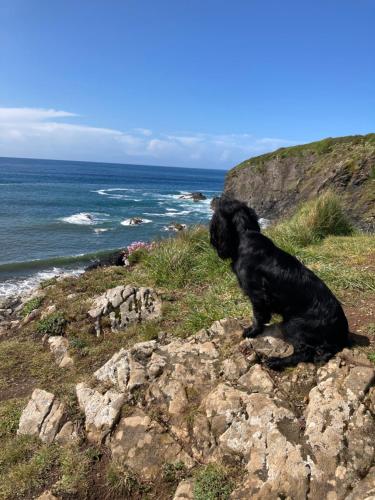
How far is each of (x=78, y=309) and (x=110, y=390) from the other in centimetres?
294

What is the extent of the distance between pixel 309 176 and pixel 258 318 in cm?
2510

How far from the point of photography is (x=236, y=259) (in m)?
4.49

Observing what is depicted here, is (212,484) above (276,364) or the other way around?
the other way around

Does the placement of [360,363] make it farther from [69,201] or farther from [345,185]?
[69,201]

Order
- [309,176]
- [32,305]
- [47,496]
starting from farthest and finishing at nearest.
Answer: [309,176] < [32,305] < [47,496]

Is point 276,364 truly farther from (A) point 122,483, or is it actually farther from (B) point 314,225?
(B) point 314,225

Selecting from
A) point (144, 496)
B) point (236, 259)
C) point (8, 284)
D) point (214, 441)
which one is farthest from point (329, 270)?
point (8, 284)

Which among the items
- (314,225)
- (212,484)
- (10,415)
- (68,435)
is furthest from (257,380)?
(314,225)

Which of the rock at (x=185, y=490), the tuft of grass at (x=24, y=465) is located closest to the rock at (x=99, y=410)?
the tuft of grass at (x=24, y=465)

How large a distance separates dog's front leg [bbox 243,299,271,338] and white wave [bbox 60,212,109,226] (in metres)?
28.3

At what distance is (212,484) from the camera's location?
310 cm

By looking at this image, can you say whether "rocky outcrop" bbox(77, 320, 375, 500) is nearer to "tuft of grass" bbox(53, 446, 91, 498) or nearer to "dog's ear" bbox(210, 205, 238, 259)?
"tuft of grass" bbox(53, 446, 91, 498)

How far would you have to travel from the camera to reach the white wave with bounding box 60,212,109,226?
31.7 metres

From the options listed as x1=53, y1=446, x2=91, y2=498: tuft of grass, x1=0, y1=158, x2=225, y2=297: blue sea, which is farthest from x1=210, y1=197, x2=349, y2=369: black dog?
x1=0, y1=158, x2=225, y2=297: blue sea
